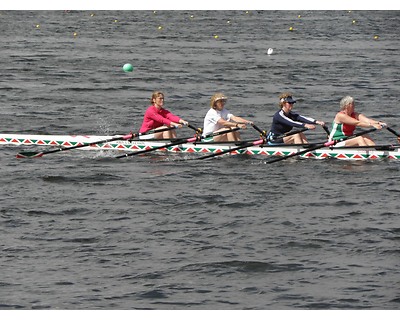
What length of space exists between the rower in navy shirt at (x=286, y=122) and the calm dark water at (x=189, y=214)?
0.55m

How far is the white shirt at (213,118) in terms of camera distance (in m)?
24.3

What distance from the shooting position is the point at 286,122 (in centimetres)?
2372

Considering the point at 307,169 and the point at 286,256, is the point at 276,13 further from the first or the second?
the point at 286,256

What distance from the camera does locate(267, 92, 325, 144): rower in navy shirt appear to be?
23578mm

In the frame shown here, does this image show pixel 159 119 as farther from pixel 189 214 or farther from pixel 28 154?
pixel 189 214

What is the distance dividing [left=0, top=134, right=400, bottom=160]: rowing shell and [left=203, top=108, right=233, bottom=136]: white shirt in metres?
0.36

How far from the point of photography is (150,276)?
16.0m

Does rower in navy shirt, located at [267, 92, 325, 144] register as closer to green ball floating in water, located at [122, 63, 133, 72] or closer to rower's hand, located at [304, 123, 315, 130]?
rower's hand, located at [304, 123, 315, 130]

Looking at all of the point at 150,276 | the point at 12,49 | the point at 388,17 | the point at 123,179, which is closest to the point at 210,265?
the point at 150,276

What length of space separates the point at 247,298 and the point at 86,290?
2403 mm

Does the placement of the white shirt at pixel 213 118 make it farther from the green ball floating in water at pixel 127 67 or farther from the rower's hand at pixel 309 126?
the green ball floating in water at pixel 127 67

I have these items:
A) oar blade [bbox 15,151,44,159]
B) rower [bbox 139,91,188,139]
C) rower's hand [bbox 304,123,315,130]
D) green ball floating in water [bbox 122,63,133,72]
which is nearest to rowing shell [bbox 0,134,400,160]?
rower [bbox 139,91,188,139]

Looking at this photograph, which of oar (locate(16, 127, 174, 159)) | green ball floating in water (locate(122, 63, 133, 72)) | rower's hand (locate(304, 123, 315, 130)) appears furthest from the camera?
green ball floating in water (locate(122, 63, 133, 72))

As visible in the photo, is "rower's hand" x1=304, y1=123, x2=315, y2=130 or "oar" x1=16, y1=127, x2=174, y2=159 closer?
"rower's hand" x1=304, y1=123, x2=315, y2=130
